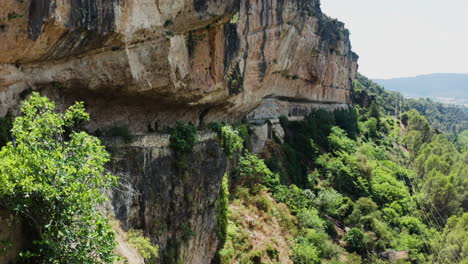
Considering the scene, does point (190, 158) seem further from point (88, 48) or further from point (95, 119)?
point (88, 48)

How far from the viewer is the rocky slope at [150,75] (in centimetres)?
1094

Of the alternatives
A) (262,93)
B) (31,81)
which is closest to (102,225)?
(31,81)

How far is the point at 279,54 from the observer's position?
28078 mm

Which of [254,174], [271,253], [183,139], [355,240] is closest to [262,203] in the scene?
[254,174]

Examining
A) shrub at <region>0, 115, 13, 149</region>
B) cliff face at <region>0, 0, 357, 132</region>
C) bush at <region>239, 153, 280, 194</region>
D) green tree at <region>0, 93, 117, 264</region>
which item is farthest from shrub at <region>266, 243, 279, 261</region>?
shrub at <region>0, 115, 13, 149</region>

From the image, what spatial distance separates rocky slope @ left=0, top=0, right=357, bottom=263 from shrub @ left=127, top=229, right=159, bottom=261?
1.65 feet

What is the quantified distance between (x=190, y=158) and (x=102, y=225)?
7514mm

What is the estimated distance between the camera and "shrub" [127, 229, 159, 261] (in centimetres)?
1109

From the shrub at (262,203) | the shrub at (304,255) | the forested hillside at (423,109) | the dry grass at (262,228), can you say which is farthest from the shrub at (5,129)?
Result: the forested hillside at (423,109)

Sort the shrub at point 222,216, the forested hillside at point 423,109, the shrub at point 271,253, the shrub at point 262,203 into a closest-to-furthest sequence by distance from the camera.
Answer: the shrub at point 222,216, the shrub at point 271,253, the shrub at point 262,203, the forested hillside at point 423,109

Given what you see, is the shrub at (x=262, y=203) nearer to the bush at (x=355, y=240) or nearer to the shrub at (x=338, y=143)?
the bush at (x=355, y=240)

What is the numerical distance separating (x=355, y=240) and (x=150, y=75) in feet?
62.7

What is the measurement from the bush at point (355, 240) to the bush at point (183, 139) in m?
16.4

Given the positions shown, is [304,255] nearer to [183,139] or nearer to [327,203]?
[327,203]
